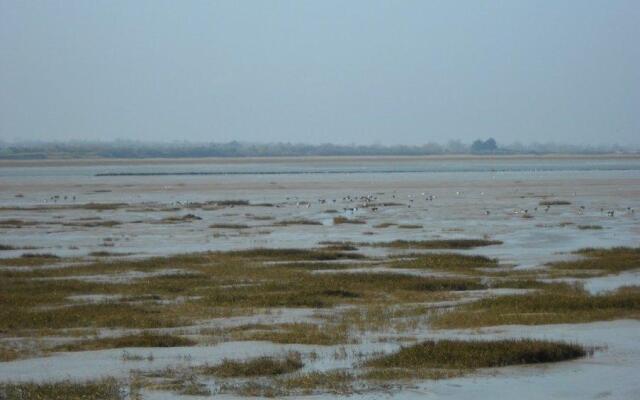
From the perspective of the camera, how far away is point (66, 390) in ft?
45.3

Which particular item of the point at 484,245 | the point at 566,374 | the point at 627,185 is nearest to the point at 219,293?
the point at 566,374

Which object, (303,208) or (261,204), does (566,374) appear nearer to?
(303,208)

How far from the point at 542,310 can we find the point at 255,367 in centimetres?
736

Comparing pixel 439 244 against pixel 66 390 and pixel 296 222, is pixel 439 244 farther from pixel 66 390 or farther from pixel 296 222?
pixel 66 390

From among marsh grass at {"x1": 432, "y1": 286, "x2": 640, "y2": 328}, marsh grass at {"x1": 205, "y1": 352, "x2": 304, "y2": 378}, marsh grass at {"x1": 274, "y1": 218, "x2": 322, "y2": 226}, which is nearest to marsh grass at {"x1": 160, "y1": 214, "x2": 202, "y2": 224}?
marsh grass at {"x1": 274, "y1": 218, "x2": 322, "y2": 226}

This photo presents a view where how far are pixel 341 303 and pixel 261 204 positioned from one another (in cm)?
4147

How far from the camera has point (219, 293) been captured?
75.5 feet

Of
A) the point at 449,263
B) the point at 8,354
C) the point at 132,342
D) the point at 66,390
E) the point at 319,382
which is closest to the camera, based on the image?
the point at 66,390

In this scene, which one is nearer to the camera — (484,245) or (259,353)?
(259,353)

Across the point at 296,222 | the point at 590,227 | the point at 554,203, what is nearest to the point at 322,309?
the point at 590,227

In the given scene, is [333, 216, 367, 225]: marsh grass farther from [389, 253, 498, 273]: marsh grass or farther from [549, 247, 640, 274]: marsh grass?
[389, 253, 498, 273]: marsh grass

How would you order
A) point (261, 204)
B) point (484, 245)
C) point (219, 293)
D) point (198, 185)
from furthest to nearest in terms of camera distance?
1. point (198, 185)
2. point (261, 204)
3. point (484, 245)
4. point (219, 293)

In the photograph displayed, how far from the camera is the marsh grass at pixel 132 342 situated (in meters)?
17.1

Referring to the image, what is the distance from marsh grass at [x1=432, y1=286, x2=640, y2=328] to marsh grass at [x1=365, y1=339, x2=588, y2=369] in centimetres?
242
